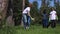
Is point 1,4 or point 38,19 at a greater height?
point 1,4

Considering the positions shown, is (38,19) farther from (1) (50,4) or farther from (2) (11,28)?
(2) (11,28)

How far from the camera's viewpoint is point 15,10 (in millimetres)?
26125

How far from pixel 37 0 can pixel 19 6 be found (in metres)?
6.82

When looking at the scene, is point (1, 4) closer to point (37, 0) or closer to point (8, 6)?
point (8, 6)

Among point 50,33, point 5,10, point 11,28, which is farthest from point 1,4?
point 11,28

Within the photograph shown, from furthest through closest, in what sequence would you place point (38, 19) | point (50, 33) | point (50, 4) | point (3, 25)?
1. point (50, 4)
2. point (38, 19)
3. point (50, 33)
4. point (3, 25)

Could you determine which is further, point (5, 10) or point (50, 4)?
point (50, 4)

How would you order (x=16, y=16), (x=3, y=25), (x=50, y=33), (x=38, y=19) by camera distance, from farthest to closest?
(x=38, y=19) → (x=16, y=16) → (x=50, y=33) → (x=3, y=25)

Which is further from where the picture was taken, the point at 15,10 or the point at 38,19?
the point at 38,19

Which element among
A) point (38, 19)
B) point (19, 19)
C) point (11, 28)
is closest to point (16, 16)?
point (19, 19)

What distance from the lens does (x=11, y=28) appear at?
930 cm

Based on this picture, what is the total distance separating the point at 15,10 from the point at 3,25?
16.9 metres

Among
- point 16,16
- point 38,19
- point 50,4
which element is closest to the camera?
point 16,16

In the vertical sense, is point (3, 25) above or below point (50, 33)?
above
